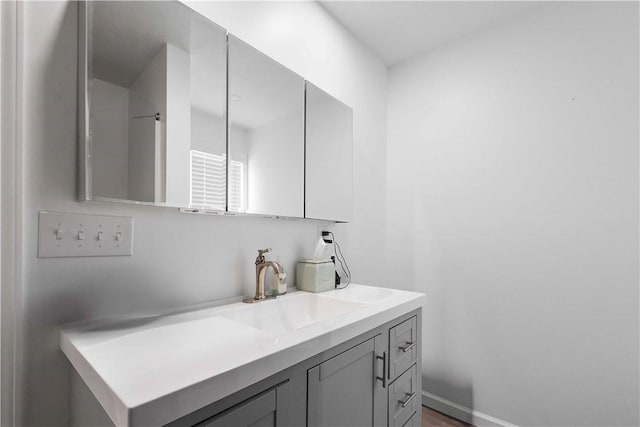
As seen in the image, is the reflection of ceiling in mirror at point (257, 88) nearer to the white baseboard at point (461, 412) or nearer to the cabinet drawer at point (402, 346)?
the cabinet drawer at point (402, 346)

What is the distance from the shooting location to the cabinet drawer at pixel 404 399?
127 cm

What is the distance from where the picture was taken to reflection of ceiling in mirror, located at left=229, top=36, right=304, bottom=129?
1294 millimetres

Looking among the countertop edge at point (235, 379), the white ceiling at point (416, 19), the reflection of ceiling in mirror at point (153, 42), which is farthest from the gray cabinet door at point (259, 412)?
the white ceiling at point (416, 19)

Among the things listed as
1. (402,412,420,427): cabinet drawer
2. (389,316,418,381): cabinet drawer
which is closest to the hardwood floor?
(402,412,420,427): cabinet drawer

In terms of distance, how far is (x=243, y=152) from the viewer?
1.31 metres

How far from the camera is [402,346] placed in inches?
52.7

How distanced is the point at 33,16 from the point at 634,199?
243cm

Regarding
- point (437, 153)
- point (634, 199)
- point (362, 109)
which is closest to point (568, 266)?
point (634, 199)

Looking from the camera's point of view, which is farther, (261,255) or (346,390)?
(261,255)

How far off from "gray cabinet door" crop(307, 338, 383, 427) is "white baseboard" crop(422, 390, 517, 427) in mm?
1193

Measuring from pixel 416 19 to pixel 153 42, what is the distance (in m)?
1.59

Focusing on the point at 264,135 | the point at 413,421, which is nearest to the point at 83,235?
the point at 264,135

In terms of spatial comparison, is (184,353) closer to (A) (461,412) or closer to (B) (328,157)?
(B) (328,157)

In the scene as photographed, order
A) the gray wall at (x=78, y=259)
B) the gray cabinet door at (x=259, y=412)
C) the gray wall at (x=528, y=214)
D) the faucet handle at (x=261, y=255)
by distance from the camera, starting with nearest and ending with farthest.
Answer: the gray cabinet door at (x=259, y=412)
the gray wall at (x=78, y=259)
the faucet handle at (x=261, y=255)
the gray wall at (x=528, y=214)
